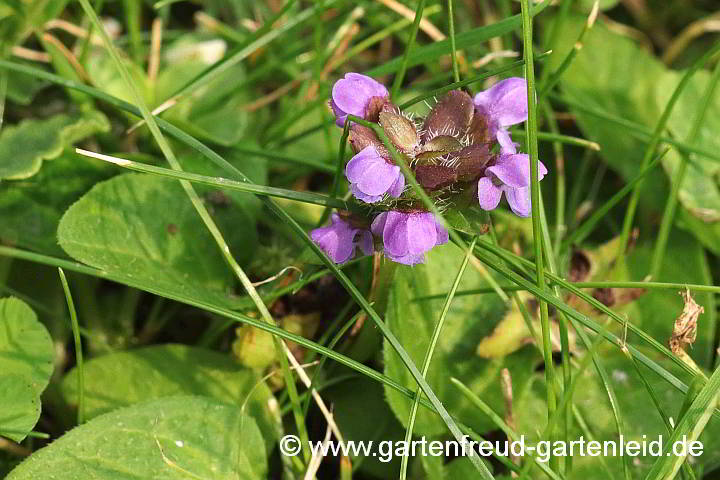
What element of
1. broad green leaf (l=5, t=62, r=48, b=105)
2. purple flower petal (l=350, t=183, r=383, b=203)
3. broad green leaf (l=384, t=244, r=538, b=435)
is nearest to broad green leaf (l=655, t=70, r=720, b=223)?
broad green leaf (l=384, t=244, r=538, b=435)

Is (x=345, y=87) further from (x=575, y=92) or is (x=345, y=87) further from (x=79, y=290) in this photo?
(x=575, y=92)

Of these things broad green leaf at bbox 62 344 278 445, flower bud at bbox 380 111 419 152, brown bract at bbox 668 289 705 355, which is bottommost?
broad green leaf at bbox 62 344 278 445

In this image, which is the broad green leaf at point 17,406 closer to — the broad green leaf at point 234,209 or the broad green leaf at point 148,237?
the broad green leaf at point 148,237

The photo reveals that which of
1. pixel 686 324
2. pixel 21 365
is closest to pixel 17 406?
pixel 21 365

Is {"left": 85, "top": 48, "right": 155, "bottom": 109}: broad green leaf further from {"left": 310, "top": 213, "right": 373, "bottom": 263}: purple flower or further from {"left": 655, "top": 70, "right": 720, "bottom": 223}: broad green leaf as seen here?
{"left": 655, "top": 70, "right": 720, "bottom": 223}: broad green leaf

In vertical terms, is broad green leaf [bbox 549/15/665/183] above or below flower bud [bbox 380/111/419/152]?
below

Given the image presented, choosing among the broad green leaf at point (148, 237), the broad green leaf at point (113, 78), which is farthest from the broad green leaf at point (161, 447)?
the broad green leaf at point (113, 78)

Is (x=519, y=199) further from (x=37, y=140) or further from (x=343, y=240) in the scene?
(x=37, y=140)
